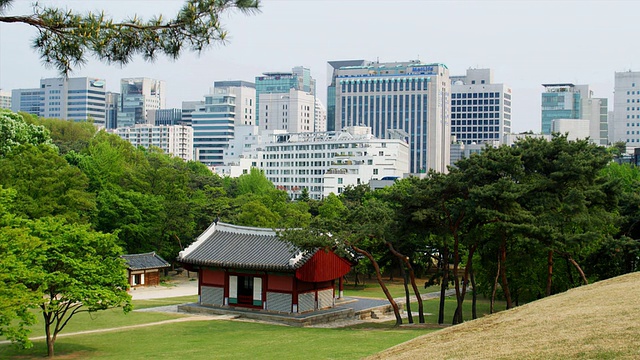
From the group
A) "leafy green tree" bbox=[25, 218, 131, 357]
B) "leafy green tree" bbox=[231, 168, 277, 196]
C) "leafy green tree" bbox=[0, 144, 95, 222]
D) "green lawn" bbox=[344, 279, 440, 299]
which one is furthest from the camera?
"leafy green tree" bbox=[231, 168, 277, 196]

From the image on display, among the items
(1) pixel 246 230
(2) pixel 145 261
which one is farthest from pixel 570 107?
(1) pixel 246 230

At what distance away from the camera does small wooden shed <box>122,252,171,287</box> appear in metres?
48.0

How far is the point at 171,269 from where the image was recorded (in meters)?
58.5

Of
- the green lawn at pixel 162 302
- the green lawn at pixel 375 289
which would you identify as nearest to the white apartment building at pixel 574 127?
the green lawn at pixel 375 289

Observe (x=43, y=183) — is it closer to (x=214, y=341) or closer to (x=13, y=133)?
(x=13, y=133)

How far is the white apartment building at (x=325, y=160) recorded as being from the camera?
131250 mm

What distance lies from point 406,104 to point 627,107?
49691mm

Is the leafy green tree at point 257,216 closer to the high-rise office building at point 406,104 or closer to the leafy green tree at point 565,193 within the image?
the leafy green tree at point 565,193

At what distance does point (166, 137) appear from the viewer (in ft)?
622

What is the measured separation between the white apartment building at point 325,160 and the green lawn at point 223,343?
95.1 metres

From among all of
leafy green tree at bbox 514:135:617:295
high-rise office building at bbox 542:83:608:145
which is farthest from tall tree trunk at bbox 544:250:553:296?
high-rise office building at bbox 542:83:608:145

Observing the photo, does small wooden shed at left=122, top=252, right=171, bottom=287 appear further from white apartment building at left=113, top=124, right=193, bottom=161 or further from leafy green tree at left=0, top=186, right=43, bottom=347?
white apartment building at left=113, top=124, right=193, bottom=161

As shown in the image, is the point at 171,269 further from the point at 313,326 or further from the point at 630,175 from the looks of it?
the point at 630,175

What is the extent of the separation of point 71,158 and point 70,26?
47287 mm
